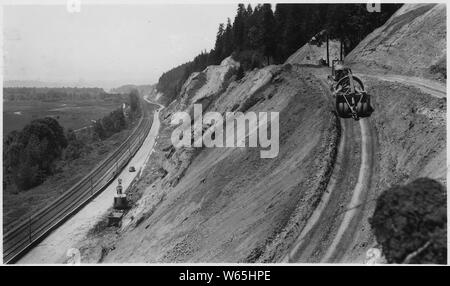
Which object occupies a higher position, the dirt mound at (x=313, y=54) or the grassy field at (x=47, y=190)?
the dirt mound at (x=313, y=54)

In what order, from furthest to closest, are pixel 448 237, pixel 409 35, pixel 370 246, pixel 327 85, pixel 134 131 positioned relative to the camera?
pixel 134 131
pixel 409 35
pixel 327 85
pixel 370 246
pixel 448 237

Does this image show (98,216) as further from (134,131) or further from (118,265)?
(134,131)

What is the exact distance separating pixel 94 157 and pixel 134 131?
1796 centimetres

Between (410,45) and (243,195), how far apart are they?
2147cm

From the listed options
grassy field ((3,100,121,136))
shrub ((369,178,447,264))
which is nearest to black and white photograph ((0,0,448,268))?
shrub ((369,178,447,264))

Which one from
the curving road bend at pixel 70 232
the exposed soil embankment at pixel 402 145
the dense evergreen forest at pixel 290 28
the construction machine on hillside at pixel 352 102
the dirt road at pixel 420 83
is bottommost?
the curving road bend at pixel 70 232

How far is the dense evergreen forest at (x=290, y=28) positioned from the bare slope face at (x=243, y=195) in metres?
13.0

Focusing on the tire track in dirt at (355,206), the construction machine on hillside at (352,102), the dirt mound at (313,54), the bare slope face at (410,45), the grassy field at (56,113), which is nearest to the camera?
the tire track in dirt at (355,206)

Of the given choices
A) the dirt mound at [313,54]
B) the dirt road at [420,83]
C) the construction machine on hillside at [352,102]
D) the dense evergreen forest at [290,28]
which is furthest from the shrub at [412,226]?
the dirt mound at [313,54]

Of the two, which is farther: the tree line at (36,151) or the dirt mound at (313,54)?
the dirt mound at (313,54)

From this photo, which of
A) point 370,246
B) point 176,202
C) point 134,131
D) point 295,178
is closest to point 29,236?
point 176,202

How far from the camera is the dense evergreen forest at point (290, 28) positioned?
132ft

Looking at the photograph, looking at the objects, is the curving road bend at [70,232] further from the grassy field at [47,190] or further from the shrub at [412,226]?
the shrub at [412,226]

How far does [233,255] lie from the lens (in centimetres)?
1758
